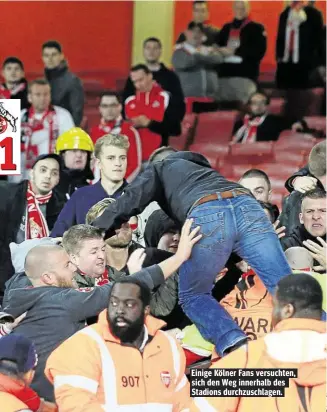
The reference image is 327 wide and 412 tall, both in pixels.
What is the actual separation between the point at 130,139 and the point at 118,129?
14 centimetres

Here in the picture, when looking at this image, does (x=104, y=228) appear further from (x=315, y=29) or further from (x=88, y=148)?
(x=315, y=29)

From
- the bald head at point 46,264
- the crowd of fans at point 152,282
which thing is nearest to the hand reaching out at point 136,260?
the crowd of fans at point 152,282

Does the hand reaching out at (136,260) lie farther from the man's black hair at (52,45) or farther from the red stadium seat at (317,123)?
the red stadium seat at (317,123)

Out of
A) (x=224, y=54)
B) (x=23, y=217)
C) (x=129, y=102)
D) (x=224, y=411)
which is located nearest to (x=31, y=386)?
(x=224, y=411)

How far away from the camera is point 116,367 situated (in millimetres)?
5422

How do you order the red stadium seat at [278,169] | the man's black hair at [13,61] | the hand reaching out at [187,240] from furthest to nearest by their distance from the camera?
1. the red stadium seat at [278,169]
2. the man's black hair at [13,61]
3. the hand reaching out at [187,240]

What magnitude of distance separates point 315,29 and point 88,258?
452 centimetres

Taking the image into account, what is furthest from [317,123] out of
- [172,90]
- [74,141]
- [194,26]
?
[74,141]

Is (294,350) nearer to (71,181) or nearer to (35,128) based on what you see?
(71,181)

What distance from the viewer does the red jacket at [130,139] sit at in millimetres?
8359

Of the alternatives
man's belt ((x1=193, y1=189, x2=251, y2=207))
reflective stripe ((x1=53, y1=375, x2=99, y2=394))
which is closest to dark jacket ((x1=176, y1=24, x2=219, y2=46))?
man's belt ((x1=193, y1=189, x2=251, y2=207))

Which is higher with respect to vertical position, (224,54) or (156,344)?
→ (224,54)

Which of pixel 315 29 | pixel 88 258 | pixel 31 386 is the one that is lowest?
pixel 31 386

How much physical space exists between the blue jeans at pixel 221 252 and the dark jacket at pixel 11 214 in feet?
4.53
